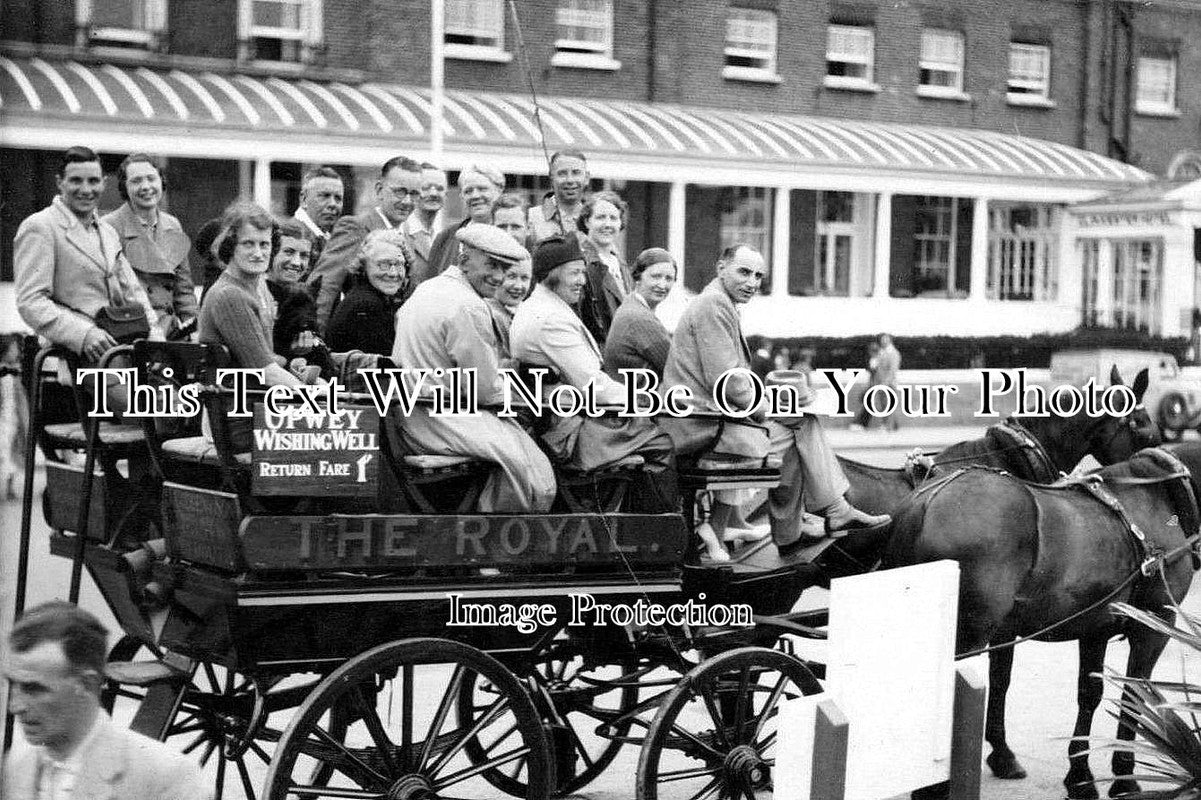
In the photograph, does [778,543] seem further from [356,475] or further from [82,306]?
[82,306]

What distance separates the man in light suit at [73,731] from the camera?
3080mm

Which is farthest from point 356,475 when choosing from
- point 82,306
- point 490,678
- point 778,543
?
point 778,543

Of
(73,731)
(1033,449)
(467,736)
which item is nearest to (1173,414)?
(1033,449)

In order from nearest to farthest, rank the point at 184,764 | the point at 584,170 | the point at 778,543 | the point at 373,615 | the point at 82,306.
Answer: the point at 184,764 < the point at 373,615 < the point at 82,306 < the point at 778,543 < the point at 584,170

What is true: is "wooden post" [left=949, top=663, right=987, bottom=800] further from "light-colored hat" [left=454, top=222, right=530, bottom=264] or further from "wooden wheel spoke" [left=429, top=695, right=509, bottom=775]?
"light-colored hat" [left=454, top=222, right=530, bottom=264]

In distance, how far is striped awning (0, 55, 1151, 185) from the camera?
664cm

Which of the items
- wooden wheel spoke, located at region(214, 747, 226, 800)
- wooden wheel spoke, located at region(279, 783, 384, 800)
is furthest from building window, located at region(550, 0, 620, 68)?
wooden wheel spoke, located at region(279, 783, 384, 800)

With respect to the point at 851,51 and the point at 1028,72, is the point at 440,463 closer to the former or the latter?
the point at 851,51

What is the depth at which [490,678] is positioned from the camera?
4.79m

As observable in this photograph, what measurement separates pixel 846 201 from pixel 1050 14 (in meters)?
1.22

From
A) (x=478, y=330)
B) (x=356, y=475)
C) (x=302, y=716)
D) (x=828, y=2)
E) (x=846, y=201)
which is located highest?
(x=828, y=2)

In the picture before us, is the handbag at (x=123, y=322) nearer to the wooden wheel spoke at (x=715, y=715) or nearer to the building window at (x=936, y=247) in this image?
the wooden wheel spoke at (x=715, y=715)

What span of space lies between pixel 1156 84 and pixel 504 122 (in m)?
3.51

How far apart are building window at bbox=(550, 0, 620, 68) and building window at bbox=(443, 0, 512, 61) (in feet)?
1.45
